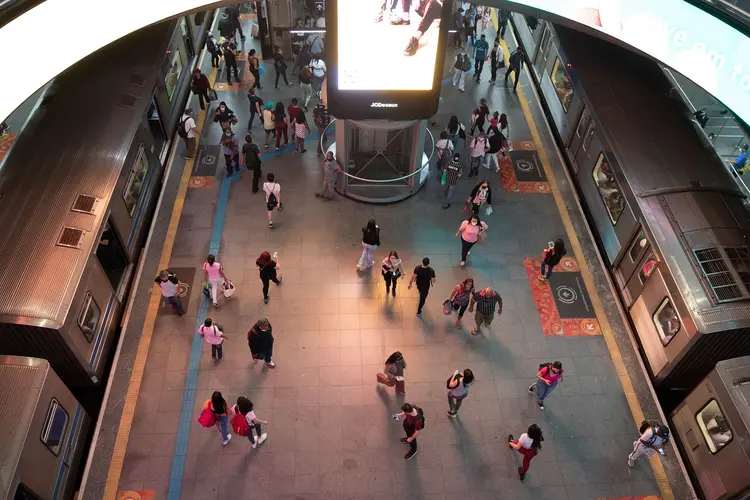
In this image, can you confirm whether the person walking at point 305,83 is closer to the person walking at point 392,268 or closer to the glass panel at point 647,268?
the person walking at point 392,268

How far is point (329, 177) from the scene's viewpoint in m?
13.6

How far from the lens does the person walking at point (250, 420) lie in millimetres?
8703

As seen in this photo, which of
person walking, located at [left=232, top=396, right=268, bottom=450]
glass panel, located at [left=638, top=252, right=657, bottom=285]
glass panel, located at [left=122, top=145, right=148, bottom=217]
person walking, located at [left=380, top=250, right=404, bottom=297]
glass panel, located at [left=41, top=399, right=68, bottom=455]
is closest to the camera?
glass panel, located at [left=41, top=399, right=68, bottom=455]

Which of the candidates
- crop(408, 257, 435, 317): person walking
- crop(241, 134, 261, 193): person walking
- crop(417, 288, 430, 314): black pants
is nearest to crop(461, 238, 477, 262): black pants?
crop(417, 288, 430, 314): black pants

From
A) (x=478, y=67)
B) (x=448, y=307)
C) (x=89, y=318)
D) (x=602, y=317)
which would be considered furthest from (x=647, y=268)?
(x=89, y=318)

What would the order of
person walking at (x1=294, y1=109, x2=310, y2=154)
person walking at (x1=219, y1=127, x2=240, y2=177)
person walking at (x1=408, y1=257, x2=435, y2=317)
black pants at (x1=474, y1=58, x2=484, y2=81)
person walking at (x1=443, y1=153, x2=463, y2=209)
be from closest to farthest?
1. person walking at (x1=408, y1=257, x2=435, y2=317)
2. person walking at (x1=443, y1=153, x2=463, y2=209)
3. person walking at (x1=219, y1=127, x2=240, y2=177)
4. person walking at (x1=294, y1=109, x2=310, y2=154)
5. black pants at (x1=474, y1=58, x2=484, y2=81)

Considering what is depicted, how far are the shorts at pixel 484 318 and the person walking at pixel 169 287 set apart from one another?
5.86m

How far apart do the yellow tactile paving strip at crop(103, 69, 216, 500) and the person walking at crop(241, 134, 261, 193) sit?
183 centimetres

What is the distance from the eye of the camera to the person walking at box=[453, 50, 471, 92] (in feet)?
57.1

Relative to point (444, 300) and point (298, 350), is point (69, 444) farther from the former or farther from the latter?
point (444, 300)

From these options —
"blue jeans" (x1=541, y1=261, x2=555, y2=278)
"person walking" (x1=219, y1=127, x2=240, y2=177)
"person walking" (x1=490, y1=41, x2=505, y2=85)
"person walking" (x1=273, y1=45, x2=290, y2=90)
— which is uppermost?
"person walking" (x1=490, y1=41, x2=505, y2=85)

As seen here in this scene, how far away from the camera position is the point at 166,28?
1461cm

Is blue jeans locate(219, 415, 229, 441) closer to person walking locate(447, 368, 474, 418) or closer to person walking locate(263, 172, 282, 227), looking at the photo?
person walking locate(447, 368, 474, 418)

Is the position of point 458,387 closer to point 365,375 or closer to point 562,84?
point 365,375
